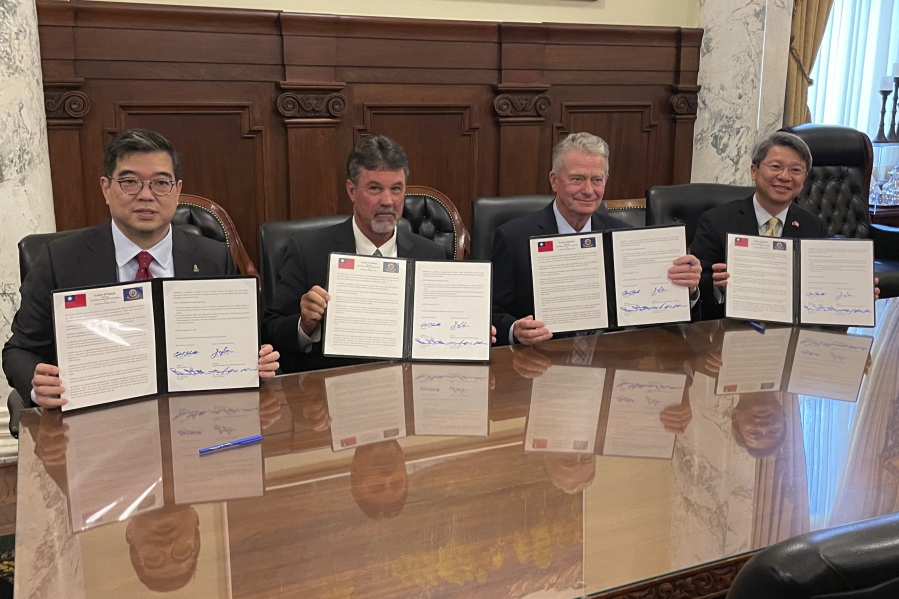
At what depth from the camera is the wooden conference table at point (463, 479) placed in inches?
49.1

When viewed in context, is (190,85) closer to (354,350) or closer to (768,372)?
(354,350)

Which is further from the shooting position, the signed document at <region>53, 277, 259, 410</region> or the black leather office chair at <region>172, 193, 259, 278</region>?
the black leather office chair at <region>172, 193, 259, 278</region>

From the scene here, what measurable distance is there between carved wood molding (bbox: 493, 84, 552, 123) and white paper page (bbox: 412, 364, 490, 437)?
261 centimetres

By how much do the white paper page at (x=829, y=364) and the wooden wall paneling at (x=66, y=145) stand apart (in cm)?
308

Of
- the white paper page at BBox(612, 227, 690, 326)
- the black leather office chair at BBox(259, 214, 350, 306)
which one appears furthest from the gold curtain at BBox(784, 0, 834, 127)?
the black leather office chair at BBox(259, 214, 350, 306)

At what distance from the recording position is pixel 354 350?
2182 mm

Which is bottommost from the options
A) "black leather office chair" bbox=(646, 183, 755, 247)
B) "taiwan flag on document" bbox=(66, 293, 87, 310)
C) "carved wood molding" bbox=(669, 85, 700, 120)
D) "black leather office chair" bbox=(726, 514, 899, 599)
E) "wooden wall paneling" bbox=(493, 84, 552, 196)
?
"black leather office chair" bbox=(726, 514, 899, 599)

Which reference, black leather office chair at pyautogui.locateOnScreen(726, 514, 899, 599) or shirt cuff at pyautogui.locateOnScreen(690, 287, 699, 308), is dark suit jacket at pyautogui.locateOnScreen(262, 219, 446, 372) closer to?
shirt cuff at pyautogui.locateOnScreen(690, 287, 699, 308)

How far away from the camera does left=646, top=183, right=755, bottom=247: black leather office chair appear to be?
11.4ft

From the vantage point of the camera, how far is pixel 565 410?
74.8 inches

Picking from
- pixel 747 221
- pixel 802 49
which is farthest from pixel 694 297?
pixel 802 49

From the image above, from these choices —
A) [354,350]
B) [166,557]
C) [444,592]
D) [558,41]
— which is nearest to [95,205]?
[354,350]

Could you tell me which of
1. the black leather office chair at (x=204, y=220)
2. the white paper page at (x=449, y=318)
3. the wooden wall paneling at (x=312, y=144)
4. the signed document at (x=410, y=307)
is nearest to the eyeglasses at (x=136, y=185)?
the signed document at (x=410, y=307)

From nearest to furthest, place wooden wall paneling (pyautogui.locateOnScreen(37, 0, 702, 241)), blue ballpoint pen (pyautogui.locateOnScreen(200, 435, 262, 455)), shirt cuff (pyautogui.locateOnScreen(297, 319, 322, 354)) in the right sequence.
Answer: blue ballpoint pen (pyautogui.locateOnScreen(200, 435, 262, 455)), shirt cuff (pyautogui.locateOnScreen(297, 319, 322, 354)), wooden wall paneling (pyautogui.locateOnScreen(37, 0, 702, 241))
